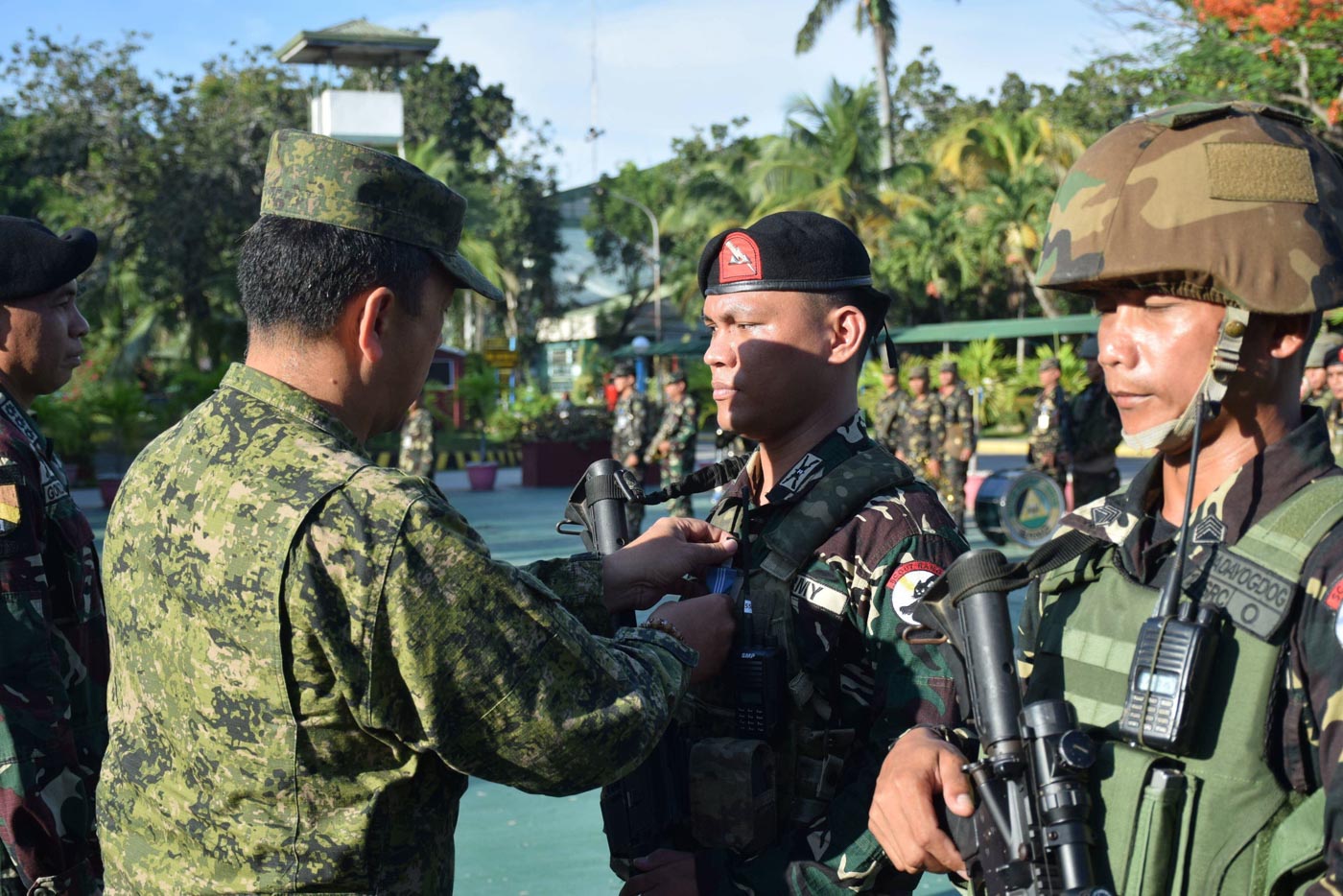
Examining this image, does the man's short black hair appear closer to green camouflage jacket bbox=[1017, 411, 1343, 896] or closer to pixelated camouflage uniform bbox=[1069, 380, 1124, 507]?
green camouflage jacket bbox=[1017, 411, 1343, 896]

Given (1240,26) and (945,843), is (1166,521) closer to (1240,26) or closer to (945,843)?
(945,843)

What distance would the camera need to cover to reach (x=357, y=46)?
2942 cm

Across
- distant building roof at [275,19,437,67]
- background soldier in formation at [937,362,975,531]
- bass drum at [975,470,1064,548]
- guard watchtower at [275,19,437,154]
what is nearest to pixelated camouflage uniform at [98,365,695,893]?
bass drum at [975,470,1064,548]

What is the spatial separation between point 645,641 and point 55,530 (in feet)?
5.33

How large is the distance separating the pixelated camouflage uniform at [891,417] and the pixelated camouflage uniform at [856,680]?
11019 mm

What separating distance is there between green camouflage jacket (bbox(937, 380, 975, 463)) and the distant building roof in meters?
20.6

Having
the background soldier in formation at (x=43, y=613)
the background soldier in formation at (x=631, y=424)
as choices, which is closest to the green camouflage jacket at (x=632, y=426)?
the background soldier in formation at (x=631, y=424)

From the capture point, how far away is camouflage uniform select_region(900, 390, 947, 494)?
41.8 ft

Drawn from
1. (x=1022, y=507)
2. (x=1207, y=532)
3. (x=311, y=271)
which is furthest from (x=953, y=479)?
(x=311, y=271)

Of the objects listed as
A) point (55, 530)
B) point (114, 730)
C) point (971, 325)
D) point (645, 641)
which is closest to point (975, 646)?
point (645, 641)

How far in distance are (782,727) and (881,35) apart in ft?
107

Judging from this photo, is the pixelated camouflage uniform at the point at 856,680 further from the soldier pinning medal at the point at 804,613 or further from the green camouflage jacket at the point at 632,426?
the green camouflage jacket at the point at 632,426

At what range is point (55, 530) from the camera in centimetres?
280

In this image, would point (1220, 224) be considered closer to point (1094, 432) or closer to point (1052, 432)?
point (1094, 432)
